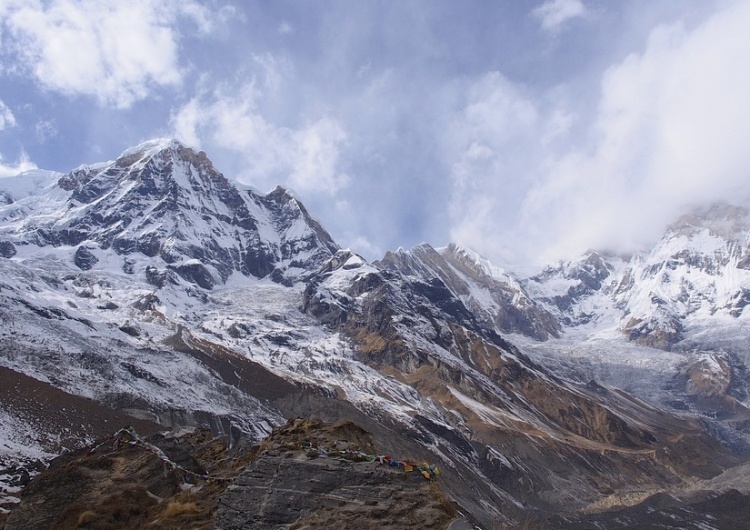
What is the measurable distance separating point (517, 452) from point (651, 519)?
39051mm

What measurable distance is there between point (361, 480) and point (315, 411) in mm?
120160

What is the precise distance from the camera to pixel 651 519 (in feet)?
404

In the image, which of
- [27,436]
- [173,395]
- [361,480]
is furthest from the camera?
[173,395]

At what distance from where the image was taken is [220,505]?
2219 cm

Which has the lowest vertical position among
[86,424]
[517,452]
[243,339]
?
[86,424]

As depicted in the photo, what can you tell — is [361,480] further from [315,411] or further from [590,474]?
[590,474]

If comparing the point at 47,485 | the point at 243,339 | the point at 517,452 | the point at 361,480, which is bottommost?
the point at 47,485

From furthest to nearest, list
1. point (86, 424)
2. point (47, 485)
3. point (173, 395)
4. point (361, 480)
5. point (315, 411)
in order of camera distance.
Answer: point (315, 411), point (173, 395), point (86, 424), point (47, 485), point (361, 480)

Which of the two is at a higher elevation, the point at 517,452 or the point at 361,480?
the point at 517,452

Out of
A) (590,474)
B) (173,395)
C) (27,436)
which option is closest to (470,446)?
(590,474)

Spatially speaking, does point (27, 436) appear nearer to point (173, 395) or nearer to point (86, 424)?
point (86, 424)

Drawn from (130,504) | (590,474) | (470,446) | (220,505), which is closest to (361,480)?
(220,505)

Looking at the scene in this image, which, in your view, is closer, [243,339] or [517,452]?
[517,452]

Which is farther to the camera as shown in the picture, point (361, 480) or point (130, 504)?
point (130, 504)
